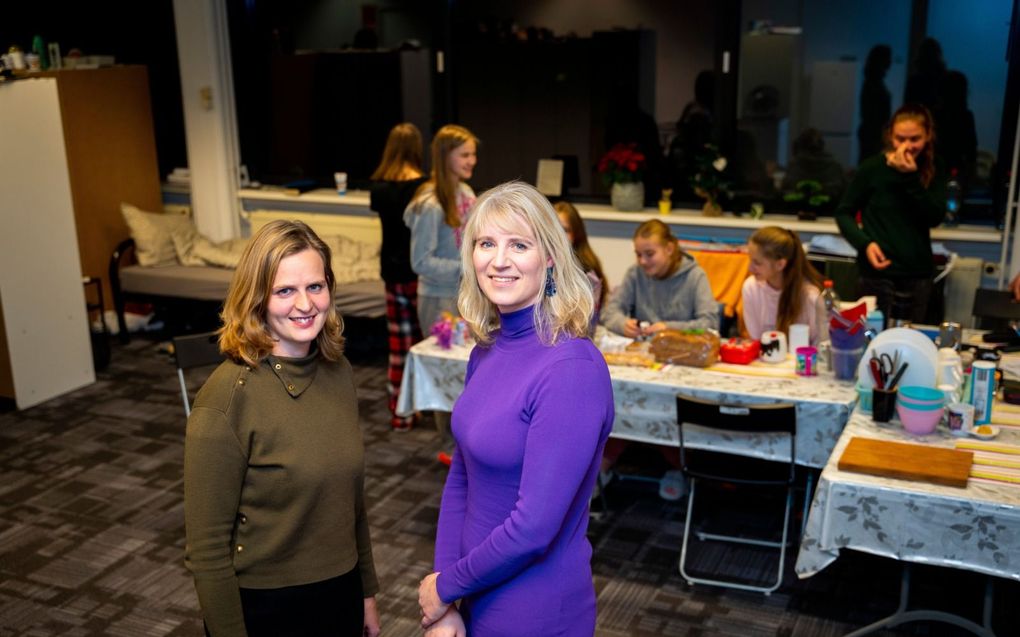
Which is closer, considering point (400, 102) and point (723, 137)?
point (723, 137)

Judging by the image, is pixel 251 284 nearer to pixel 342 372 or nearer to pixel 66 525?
pixel 342 372

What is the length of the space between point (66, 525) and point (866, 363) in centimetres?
337

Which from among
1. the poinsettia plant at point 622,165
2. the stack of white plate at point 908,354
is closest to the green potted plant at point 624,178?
the poinsettia plant at point 622,165

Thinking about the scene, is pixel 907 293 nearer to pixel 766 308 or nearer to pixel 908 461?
pixel 766 308

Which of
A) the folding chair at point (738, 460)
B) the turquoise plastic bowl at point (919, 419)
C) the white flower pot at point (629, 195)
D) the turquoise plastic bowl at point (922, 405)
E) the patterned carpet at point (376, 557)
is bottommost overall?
the patterned carpet at point (376, 557)

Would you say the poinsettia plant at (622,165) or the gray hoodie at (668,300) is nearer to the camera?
the gray hoodie at (668,300)

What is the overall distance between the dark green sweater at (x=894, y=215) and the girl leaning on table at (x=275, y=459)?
3335mm

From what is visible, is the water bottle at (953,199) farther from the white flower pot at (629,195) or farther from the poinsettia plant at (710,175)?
the white flower pot at (629,195)

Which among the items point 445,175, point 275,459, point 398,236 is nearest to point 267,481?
point 275,459

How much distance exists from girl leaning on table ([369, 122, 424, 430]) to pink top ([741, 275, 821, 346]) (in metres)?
1.74

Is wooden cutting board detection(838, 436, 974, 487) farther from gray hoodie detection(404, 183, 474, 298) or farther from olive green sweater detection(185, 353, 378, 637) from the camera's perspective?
gray hoodie detection(404, 183, 474, 298)

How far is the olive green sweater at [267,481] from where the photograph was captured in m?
1.90

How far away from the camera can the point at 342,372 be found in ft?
7.14

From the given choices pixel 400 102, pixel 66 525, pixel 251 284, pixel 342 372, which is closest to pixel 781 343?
pixel 342 372
